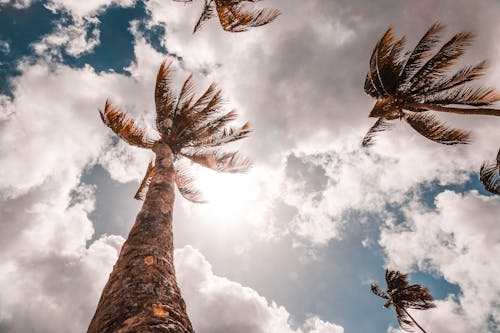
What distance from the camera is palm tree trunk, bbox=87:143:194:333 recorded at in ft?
6.18

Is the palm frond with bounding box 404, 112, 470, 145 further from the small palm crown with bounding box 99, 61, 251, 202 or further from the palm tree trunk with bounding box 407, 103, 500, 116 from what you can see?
the small palm crown with bounding box 99, 61, 251, 202

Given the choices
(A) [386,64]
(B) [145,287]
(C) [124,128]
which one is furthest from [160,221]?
(A) [386,64]

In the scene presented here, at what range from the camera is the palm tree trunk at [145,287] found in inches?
74.2

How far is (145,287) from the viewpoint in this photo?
229 centimetres

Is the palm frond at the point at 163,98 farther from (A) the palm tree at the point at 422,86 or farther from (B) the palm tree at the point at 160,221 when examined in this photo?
(A) the palm tree at the point at 422,86

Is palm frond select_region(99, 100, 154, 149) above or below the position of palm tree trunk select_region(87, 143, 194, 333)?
above

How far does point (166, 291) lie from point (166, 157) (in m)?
3.53

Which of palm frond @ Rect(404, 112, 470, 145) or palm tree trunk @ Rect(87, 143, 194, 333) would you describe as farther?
palm frond @ Rect(404, 112, 470, 145)

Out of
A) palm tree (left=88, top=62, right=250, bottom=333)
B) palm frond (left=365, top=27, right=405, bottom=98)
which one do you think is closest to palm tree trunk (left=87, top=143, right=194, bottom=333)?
palm tree (left=88, top=62, right=250, bottom=333)

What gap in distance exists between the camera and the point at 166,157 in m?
5.52

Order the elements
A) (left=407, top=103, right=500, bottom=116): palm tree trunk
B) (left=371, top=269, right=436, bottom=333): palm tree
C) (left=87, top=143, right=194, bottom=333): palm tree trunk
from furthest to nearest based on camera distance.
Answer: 1. (left=371, top=269, right=436, bottom=333): palm tree
2. (left=407, top=103, right=500, bottom=116): palm tree trunk
3. (left=87, top=143, right=194, bottom=333): palm tree trunk

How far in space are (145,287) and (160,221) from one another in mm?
1327

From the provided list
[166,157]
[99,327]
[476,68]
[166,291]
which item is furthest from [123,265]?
[476,68]

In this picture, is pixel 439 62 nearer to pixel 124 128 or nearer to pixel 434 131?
pixel 434 131
